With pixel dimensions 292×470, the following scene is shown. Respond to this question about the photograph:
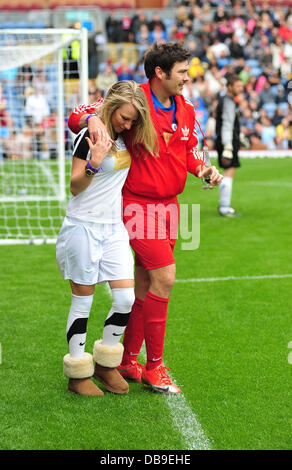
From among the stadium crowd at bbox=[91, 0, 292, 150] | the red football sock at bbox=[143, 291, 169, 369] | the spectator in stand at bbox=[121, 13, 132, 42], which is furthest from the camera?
the spectator in stand at bbox=[121, 13, 132, 42]

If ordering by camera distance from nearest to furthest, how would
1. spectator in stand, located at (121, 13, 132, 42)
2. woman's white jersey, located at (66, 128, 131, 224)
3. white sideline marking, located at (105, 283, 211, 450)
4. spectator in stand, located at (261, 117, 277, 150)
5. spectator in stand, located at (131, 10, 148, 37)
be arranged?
1. white sideline marking, located at (105, 283, 211, 450)
2. woman's white jersey, located at (66, 128, 131, 224)
3. spectator in stand, located at (261, 117, 277, 150)
4. spectator in stand, located at (121, 13, 132, 42)
5. spectator in stand, located at (131, 10, 148, 37)

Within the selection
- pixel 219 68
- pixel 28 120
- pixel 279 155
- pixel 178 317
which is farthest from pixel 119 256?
pixel 219 68

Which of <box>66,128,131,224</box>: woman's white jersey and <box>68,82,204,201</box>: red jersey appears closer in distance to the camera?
<box>66,128,131,224</box>: woman's white jersey

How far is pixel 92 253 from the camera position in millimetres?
4172

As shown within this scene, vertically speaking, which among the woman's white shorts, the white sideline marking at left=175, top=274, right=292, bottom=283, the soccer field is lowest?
the white sideline marking at left=175, top=274, right=292, bottom=283

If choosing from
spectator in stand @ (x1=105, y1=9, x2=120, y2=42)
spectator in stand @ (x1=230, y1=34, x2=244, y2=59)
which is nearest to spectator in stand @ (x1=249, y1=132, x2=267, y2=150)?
spectator in stand @ (x1=230, y1=34, x2=244, y2=59)

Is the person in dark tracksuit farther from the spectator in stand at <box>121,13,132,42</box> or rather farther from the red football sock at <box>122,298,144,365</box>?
the spectator in stand at <box>121,13,132,42</box>

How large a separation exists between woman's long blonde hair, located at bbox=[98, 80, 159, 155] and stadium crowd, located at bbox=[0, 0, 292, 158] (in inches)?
586

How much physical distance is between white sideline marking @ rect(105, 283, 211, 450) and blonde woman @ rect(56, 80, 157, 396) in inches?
17.0

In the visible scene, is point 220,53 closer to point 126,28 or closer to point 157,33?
point 157,33

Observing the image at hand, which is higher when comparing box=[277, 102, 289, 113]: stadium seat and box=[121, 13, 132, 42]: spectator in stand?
box=[121, 13, 132, 42]: spectator in stand

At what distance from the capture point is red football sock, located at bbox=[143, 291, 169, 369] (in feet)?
14.5

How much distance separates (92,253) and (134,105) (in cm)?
88

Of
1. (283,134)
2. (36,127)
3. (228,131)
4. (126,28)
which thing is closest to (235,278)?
(228,131)
